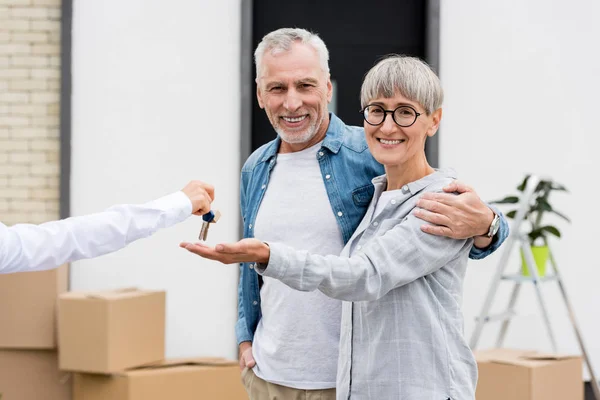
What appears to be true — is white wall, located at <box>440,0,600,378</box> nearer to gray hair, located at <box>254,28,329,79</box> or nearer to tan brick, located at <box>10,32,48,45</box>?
tan brick, located at <box>10,32,48,45</box>

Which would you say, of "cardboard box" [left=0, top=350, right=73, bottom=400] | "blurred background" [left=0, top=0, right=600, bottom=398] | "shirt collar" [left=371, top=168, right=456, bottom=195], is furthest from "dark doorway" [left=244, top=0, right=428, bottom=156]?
"shirt collar" [left=371, top=168, right=456, bottom=195]

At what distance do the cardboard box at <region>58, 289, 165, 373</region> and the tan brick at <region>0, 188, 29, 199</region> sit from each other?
2.48 ft

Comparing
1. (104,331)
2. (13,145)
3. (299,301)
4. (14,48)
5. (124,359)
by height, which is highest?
(14,48)

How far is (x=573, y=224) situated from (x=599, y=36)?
3.13 ft

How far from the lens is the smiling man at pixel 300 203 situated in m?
1.78

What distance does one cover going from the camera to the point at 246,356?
6.40 feet

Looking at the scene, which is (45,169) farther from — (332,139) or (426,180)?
(426,180)

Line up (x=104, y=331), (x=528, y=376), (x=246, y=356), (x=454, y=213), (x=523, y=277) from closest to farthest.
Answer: (x=454, y=213) < (x=246, y=356) < (x=528, y=376) < (x=104, y=331) < (x=523, y=277)

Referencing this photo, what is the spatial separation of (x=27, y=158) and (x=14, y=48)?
0.56 m

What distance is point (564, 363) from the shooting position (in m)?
3.11

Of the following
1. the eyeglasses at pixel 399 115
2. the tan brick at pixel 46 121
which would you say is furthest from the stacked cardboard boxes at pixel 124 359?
the eyeglasses at pixel 399 115

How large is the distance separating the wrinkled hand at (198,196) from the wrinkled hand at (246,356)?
1.21ft

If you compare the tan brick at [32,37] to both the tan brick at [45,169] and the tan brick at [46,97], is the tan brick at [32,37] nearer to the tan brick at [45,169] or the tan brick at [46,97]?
the tan brick at [46,97]

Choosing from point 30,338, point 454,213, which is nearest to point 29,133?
point 30,338
